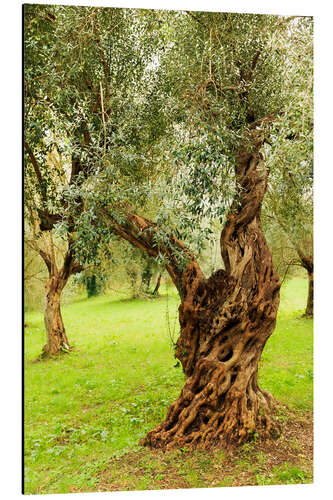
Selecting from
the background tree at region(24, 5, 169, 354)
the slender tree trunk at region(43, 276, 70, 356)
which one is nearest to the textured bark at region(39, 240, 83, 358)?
the slender tree trunk at region(43, 276, 70, 356)

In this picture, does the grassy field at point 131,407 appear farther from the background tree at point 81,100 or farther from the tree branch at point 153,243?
the background tree at point 81,100

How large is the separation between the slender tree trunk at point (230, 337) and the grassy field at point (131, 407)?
211 mm

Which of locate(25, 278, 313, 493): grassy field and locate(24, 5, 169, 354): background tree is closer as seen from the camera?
locate(25, 278, 313, 493): grassy field

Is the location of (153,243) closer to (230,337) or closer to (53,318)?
(230,337)

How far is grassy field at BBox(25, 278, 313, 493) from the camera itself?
4461mm

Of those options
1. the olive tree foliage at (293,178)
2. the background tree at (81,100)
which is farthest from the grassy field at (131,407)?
the background tree at (81,100)

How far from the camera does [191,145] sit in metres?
4.30

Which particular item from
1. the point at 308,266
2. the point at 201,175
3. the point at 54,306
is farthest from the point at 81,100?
the point at 308,266

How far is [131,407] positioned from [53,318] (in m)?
3.33

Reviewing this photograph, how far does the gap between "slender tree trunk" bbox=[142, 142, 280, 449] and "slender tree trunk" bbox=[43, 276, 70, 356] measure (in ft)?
13.8

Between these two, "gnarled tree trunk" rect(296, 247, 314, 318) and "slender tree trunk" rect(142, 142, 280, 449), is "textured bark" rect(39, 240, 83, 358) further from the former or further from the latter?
"gnarled tree trunk" rect(296, 247, 314, 318)

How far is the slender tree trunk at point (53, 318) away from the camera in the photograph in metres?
8.65

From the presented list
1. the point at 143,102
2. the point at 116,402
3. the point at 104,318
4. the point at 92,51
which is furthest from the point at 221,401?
the point at 104,318

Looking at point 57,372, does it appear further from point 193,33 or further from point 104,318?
point 193,33
